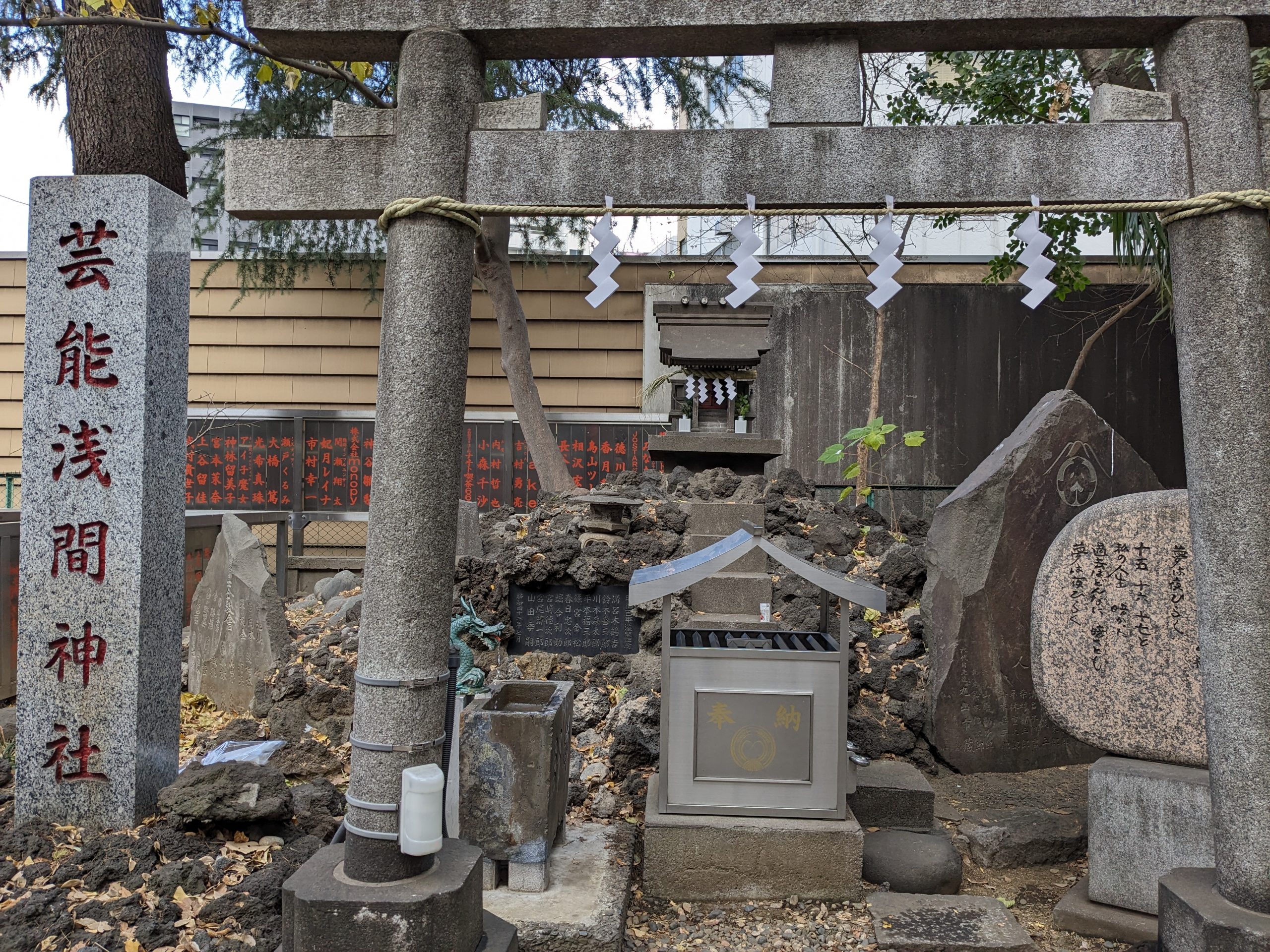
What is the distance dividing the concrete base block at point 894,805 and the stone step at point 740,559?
2.54 m

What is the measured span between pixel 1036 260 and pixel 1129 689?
6.91ft

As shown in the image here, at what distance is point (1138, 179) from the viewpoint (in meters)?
2.85

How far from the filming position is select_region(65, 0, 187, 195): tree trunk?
4.95 m

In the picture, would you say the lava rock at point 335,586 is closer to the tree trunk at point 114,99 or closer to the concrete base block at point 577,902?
the tree trunk at point 114,99

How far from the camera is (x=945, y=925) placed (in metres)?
3.67

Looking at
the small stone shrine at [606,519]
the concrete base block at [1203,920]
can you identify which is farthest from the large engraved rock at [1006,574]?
the small stone shrine at [606,519]

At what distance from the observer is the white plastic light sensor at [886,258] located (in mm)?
2955

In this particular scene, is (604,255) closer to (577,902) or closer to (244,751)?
(577,902)

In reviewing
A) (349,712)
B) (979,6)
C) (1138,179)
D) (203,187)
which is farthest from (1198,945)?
(203,187)

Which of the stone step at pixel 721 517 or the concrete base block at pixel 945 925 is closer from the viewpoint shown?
the concrete base block at pixel 945 925

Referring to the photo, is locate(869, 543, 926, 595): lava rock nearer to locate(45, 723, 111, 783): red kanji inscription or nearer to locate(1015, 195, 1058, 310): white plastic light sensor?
locate(1015, 195, 1058, 310): white plastic light sensor

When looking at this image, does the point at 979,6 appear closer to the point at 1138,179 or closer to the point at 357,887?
the point at 1138,179

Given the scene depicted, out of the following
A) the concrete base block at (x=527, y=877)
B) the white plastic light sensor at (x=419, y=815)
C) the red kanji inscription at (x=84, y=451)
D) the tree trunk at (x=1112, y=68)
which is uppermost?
the tree trunk at (x=1112, y=68)

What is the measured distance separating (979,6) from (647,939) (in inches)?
153
